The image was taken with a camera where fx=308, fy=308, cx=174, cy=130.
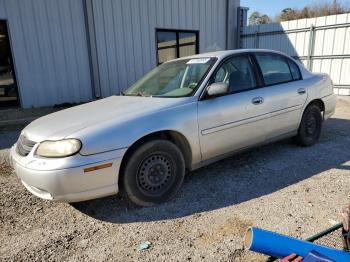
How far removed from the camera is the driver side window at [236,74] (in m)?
3.83

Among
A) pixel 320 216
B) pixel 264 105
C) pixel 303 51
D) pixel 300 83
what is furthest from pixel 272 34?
pixel 320 216

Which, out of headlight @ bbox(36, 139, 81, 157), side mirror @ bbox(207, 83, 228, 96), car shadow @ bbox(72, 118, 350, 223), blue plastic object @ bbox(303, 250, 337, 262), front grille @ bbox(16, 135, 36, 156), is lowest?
car shadow @ bbox(72, 118, 350, 223)

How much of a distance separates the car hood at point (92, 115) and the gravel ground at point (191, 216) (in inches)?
34.2

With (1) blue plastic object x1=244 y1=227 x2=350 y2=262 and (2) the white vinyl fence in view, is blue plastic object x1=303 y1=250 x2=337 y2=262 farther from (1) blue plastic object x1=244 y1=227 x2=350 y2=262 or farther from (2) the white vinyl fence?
(2) the white vinyl fence

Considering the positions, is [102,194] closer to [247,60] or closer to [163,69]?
[163,69]

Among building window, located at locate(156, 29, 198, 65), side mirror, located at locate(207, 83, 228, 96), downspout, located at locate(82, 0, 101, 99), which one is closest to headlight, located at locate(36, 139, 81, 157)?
side mirror, located at locate(207, 83, 228, 96)

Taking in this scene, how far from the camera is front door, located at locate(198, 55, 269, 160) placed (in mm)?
3529

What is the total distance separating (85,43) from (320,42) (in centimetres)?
830

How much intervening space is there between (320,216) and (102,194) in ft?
6.91

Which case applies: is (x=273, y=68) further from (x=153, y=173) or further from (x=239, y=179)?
(x=153, y=173)

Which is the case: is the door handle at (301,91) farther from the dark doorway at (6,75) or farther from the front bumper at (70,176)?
the dark doorway at (6,75)

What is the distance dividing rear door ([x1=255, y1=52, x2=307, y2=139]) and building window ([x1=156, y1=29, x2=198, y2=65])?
688cm

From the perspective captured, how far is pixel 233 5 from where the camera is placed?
12.8 m

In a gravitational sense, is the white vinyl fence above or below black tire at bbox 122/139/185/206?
above
